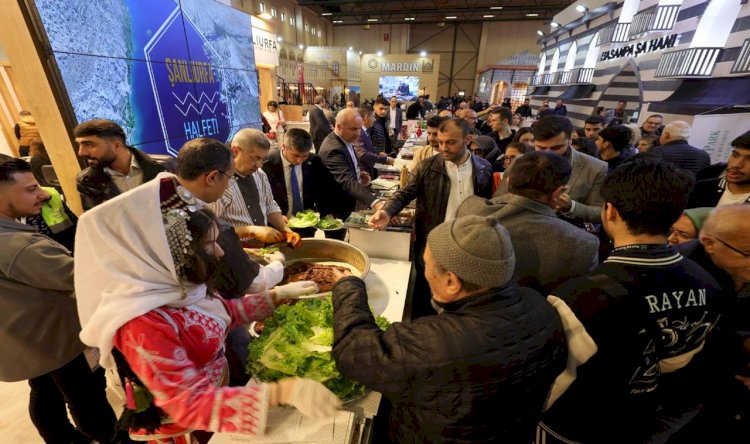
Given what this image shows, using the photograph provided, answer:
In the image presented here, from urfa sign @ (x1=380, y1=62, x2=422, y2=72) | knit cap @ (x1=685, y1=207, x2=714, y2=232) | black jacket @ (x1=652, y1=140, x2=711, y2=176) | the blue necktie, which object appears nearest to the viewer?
knit cap @ (x1=685, y1=207, x2=714, y2=232)

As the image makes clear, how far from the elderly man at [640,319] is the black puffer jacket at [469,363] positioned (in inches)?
10.5

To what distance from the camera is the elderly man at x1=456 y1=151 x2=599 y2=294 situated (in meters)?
1.81

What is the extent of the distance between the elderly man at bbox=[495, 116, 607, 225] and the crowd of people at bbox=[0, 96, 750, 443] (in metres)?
1.04

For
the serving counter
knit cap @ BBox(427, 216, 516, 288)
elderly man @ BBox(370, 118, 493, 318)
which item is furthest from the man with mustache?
knit cap @ BBox(427, 216, 516, 288)

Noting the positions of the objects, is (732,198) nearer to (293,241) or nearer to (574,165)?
(574,165)

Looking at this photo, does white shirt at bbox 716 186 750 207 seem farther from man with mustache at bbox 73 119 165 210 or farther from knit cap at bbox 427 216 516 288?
man with mustache at bbox 73 119 165 210

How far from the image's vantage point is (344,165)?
3.65m

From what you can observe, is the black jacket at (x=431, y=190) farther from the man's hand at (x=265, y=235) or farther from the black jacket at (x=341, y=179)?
the man's hand at (x=265, y=235)

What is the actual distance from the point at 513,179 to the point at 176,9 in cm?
600

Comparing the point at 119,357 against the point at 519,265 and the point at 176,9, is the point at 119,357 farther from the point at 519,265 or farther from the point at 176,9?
the point at 176,9

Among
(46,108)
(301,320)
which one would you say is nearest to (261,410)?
(301,320)

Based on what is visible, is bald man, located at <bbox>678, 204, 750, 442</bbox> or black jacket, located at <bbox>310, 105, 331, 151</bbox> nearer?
bald man, located at <bbox>678, 204, 750, 442</bbox>

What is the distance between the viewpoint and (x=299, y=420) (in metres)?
1.25

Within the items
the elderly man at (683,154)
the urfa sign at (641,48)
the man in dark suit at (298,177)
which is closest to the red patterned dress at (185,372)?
the man in dark suit at (298,177)
